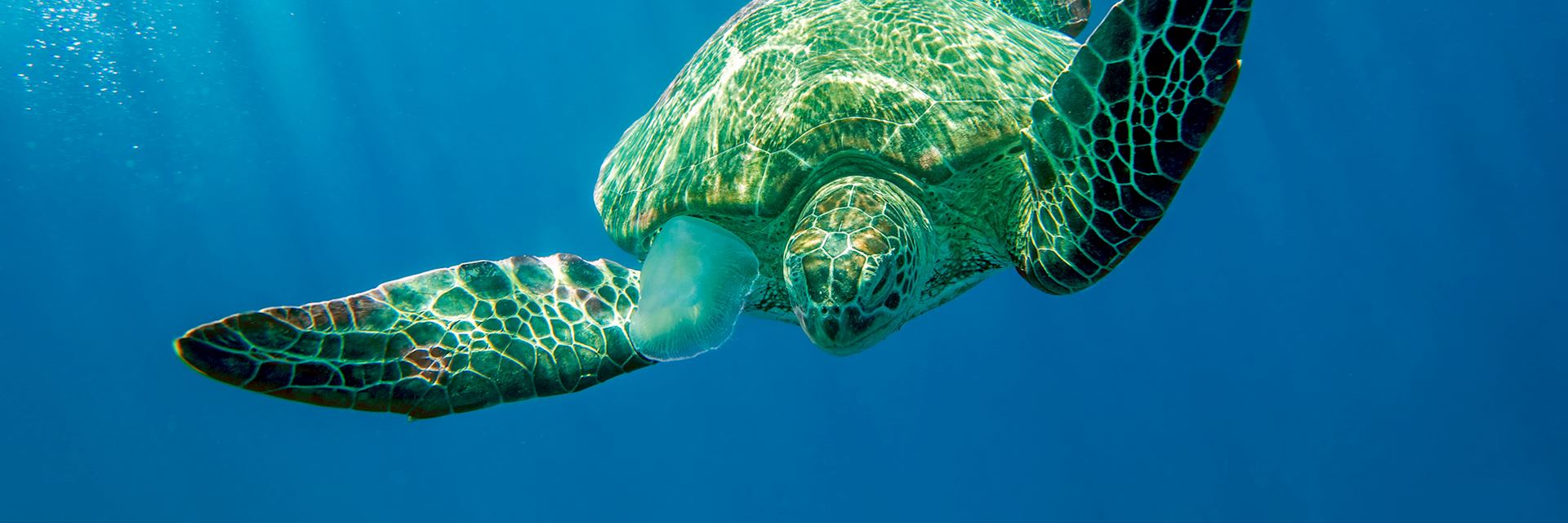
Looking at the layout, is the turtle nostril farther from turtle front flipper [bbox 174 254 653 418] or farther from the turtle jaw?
turtle front flipper [bbox 174 254 653 418]

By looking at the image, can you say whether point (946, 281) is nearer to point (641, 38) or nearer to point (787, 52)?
point (787, 52)

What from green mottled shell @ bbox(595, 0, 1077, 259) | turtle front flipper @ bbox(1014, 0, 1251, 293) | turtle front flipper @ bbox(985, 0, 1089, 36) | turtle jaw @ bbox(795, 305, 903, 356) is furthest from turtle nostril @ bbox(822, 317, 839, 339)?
turtle front flipper @ bbox(985, 0, 1089, 36)

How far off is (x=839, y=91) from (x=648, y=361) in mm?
1559

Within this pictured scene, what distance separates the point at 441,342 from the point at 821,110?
2.01m

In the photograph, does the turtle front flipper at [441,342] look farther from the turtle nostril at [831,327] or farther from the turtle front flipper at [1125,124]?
the turtle front flipper at [1125,124]

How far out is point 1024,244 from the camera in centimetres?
337

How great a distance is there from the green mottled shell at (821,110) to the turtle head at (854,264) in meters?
0.27

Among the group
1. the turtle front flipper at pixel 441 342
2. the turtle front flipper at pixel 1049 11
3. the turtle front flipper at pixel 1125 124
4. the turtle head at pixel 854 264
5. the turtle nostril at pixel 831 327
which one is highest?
the turtle front flipper at pixel 1049 11

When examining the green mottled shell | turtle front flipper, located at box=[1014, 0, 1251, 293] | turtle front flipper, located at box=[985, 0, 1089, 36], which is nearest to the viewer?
turtle front flipper, located at box=[1014, 0, 1251, 293]

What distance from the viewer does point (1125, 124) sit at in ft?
→ 8.25

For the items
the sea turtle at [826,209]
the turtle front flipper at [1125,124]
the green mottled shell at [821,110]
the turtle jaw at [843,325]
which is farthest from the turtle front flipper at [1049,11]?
the turtle jaw at [843,325]

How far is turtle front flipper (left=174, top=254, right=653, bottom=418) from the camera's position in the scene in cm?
290

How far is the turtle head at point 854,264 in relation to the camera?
8.66 ft

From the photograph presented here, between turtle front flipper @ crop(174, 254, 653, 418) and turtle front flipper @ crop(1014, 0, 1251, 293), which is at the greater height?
turtle front flipper @ crop(1014, 0, 1251, 293)
